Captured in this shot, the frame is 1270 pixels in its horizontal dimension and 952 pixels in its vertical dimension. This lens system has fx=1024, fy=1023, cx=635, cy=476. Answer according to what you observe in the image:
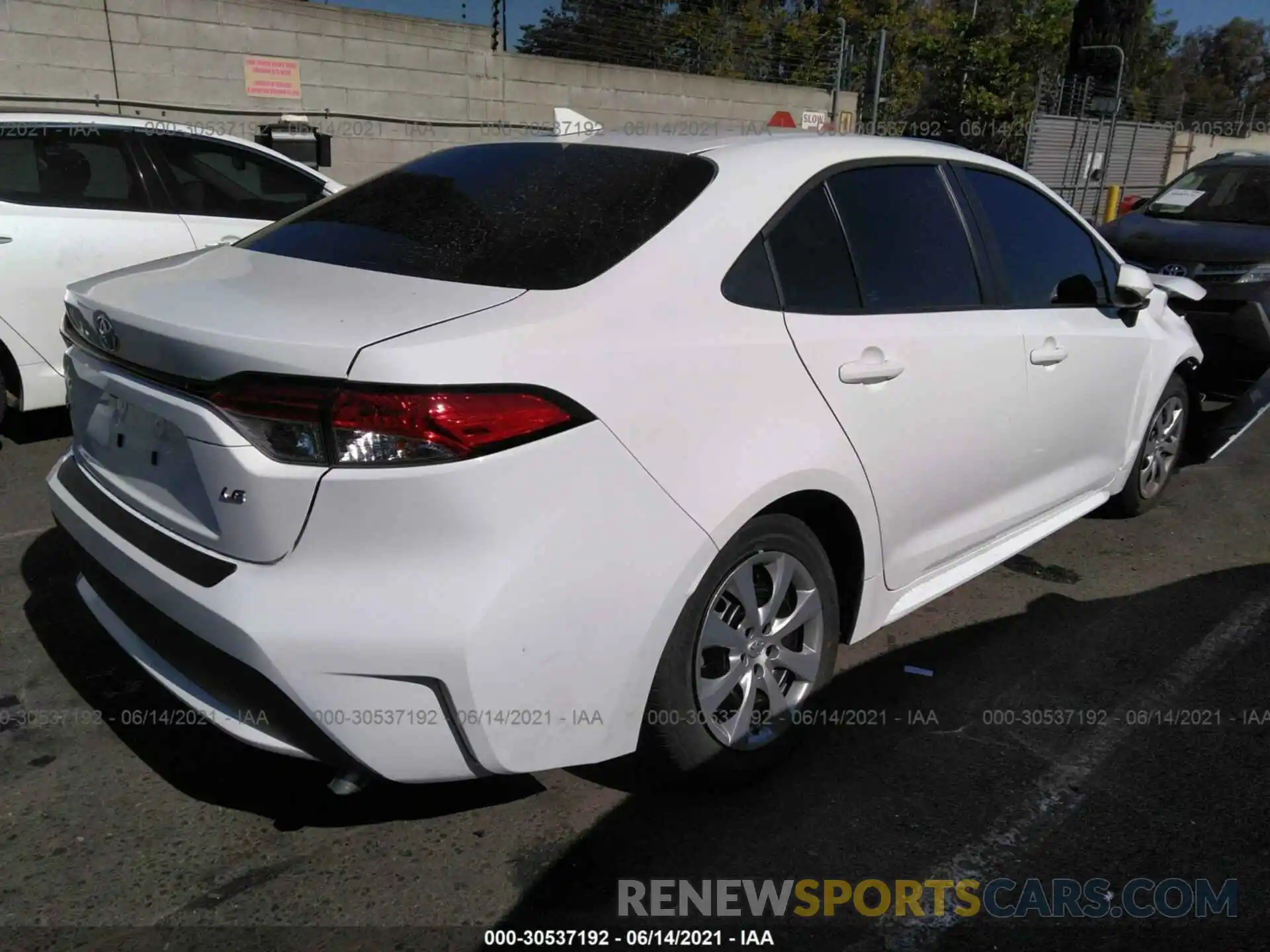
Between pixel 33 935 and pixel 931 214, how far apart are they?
3013 millimetres

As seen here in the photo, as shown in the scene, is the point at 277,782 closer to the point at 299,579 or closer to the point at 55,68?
the point at 299,579

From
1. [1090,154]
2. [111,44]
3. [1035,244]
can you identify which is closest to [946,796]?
[1035,244]

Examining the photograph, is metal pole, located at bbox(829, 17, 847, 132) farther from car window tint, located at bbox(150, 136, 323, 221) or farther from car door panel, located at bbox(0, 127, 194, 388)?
car door panel, located at bbox(0, 127, 194, 388)

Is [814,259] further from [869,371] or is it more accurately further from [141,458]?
[141,458]

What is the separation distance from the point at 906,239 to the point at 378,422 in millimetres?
1826

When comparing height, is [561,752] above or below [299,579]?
below

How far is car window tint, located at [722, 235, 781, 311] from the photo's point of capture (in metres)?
2.46

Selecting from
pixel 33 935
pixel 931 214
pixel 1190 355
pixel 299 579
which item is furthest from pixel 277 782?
pixel 1190 355

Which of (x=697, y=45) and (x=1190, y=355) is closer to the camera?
(x=1190, y=355)

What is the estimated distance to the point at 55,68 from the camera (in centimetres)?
909

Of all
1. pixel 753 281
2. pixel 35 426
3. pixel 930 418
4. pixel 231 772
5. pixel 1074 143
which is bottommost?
pixel 35 426

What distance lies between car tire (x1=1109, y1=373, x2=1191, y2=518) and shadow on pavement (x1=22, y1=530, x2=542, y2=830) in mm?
3291

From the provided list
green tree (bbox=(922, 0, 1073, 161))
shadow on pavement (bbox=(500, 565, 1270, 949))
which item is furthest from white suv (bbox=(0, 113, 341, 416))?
green tree (bbox=(922, 0, 1073, 161))

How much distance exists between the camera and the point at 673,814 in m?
2.62
